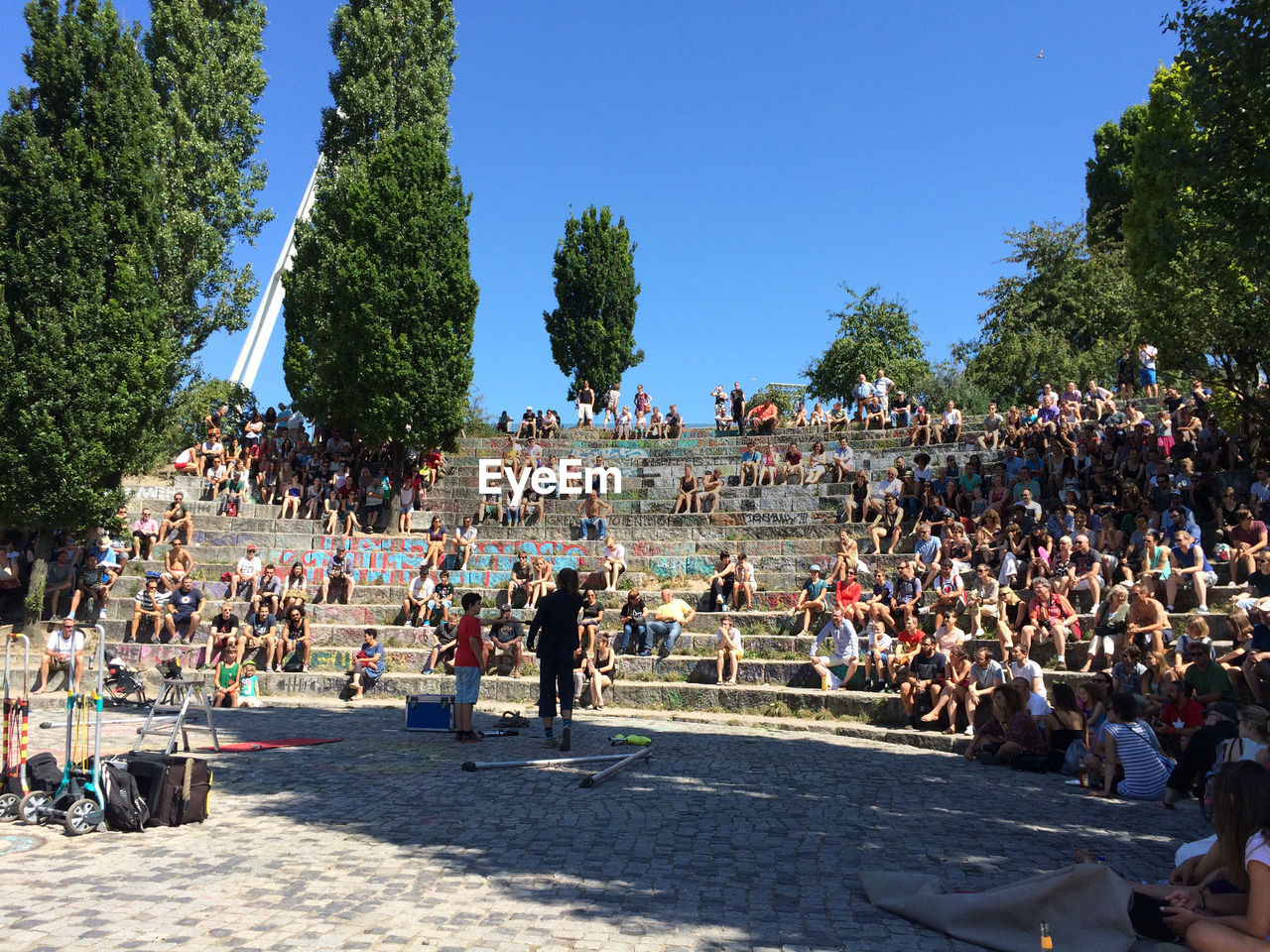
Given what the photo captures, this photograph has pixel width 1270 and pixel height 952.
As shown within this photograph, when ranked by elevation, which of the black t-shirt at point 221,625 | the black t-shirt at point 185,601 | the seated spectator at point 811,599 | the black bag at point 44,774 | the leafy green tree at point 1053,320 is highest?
the leafy green tree at point 1053,320

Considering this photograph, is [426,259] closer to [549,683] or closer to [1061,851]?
[549,683]

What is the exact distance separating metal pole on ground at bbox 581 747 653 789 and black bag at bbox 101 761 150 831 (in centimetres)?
332

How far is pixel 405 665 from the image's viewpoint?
53.0 ft

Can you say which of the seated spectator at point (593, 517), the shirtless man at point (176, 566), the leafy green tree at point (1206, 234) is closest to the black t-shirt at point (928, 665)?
the leafy green tree at point (1206, 234)

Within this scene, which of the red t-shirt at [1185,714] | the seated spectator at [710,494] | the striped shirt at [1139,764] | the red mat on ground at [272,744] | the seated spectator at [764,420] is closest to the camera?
the striped shirt at [1139,764]

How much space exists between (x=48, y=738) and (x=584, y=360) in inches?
1439

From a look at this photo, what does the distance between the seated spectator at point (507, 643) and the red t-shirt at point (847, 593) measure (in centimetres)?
525

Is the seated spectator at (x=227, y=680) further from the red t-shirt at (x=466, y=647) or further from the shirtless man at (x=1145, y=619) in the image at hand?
the shirtless man at (x=1145, y=619)

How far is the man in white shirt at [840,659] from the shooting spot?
13.8m

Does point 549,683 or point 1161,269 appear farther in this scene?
point 1161,269

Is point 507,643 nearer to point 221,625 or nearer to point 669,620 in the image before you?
point 669,620

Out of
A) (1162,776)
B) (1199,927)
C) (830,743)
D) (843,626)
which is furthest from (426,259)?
(1199,927)

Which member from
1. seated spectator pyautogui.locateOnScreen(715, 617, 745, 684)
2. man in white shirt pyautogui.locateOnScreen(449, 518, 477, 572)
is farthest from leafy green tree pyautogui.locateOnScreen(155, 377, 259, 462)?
seated spectator pyautogui.locateOnScreen(715, 617, 745, 684)

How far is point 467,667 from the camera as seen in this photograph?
1079 centimetres
